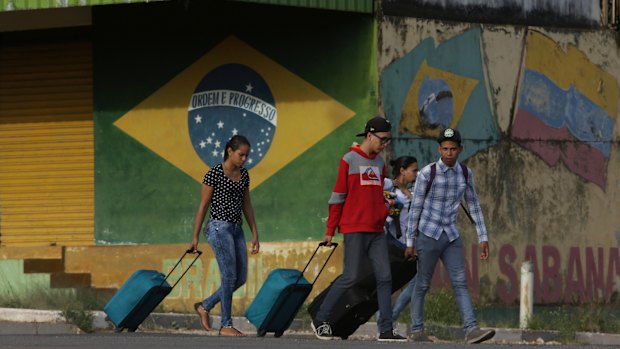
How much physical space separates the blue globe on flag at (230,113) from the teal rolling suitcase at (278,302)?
212 inches

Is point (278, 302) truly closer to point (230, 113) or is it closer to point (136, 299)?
point (136, 299)

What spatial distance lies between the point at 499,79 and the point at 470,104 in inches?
22.2

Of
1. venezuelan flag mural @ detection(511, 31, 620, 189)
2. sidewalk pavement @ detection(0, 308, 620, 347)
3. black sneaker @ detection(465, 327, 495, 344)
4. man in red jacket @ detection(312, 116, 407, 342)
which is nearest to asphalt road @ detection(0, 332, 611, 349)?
black sneaker @ detection(465, 327, 495, 344)

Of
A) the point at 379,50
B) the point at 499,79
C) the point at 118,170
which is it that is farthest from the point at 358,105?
the point at 118,170

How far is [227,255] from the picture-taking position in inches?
609

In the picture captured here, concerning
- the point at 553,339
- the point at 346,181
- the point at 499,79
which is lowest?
the point at 553,339

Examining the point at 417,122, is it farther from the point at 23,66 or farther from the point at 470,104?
the point at 23,66

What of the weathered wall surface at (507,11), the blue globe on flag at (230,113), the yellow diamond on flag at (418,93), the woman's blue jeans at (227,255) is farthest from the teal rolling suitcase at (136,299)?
the weathered wall surface at (507,11)

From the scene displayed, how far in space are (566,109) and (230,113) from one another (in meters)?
4.36

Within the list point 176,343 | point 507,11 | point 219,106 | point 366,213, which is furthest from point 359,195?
point 507,11

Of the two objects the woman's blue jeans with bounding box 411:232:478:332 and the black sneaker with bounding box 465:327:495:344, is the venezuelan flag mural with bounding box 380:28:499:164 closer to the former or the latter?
the woman's blue jeans with bounding box 411:232:478:332

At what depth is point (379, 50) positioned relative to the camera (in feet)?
64.6

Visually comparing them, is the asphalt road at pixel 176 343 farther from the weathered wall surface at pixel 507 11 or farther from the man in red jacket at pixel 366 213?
the weathered wall surface at pixel 507 11

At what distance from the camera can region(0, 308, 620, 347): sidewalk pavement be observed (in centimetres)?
1703
